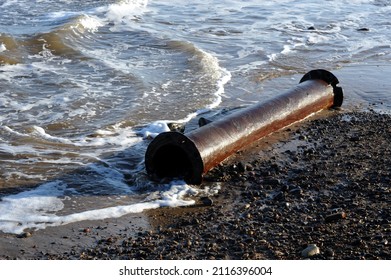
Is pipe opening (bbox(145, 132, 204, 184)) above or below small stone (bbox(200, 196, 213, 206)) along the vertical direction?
above

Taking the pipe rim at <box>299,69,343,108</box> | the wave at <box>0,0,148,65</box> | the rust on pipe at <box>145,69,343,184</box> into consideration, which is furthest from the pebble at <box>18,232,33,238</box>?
the wave at <box>0,0,148,65</box>

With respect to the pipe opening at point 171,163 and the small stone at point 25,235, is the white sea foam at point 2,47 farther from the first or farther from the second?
the small stone at point 25,235

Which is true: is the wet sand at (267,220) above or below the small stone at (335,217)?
below

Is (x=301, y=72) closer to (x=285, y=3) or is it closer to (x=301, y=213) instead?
(x=301, y=213)

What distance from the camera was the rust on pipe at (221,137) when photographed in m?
7.38

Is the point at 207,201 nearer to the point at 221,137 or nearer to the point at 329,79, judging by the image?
the point at 221,137

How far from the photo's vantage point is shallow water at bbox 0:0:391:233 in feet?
24.4

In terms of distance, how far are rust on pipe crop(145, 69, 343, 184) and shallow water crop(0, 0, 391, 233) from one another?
288 millimetres

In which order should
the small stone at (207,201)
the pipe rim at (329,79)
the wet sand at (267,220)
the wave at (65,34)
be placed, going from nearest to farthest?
the wet sand at (267,220), the small stone at (207,201), the pipe rim at (329,79), the wave at (65,34)

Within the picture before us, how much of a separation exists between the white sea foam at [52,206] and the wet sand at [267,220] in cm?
13

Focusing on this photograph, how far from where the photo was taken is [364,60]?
1394 centimetres

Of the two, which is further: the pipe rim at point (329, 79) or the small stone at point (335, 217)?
the pipe rim at point (329, 79)

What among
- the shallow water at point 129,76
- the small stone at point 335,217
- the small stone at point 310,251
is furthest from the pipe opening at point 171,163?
the small stone at point 310,251

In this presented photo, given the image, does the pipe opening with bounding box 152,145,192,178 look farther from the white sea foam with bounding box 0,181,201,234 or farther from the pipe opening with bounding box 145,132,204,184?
the white sea foam with bounding box 0,181,201,234
